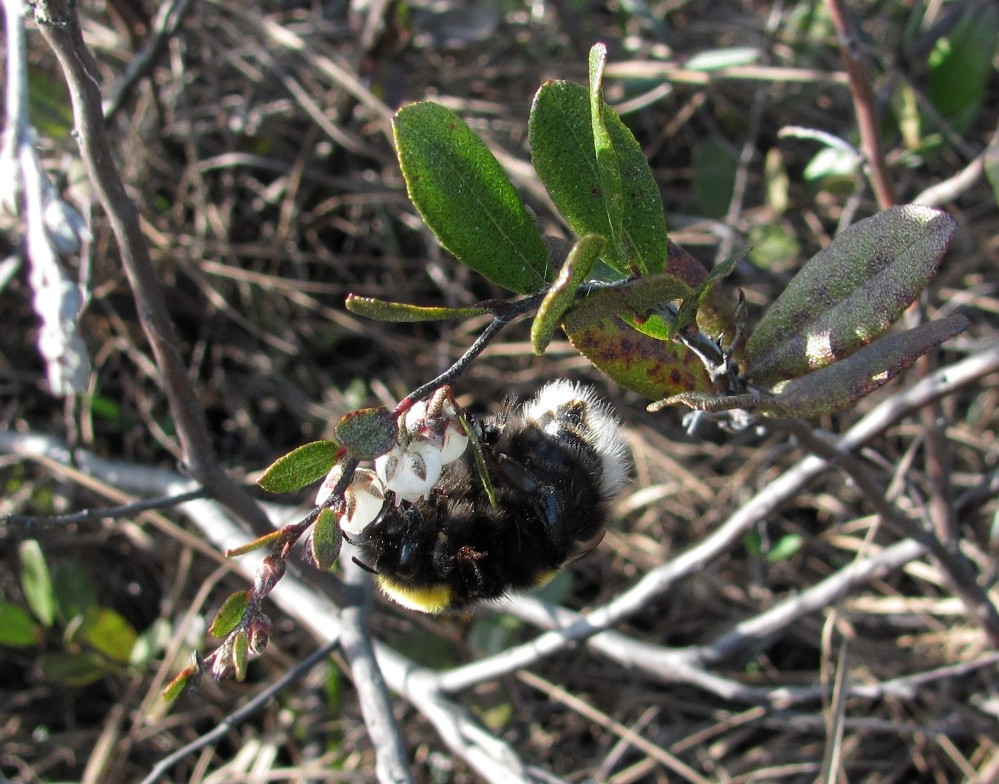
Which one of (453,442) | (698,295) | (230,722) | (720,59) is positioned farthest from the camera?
(720,59)

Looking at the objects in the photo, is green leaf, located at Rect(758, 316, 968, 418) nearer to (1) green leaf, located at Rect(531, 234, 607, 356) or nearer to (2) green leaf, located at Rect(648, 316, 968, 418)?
(2) green leaf, located at Rect(648, 316, 968, 418)

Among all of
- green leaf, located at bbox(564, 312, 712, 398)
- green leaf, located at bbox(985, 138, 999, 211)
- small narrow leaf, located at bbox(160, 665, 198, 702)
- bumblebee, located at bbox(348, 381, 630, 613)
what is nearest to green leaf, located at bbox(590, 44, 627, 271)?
green leaf, located at bbox(564, 312, 712, 398)

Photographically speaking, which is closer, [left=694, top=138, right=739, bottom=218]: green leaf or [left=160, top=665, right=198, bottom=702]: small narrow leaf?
[left=160, top=665, right=198, bottom=702]: small narrow leaf

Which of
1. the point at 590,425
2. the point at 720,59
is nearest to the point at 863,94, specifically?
the point at 720,59

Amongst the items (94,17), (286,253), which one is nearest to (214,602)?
(286,253)

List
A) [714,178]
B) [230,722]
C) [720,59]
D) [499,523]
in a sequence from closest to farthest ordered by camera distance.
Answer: [499,523] < [230,722] < [720,59] < [714,178]

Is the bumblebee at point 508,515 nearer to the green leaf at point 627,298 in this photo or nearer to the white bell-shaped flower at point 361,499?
the white bell-shaped flower at point 361,499

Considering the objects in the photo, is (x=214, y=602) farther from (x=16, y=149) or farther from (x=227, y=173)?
(x=16, y=149)

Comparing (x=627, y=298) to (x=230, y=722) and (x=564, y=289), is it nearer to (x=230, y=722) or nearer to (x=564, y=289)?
(x=564, y=289)
